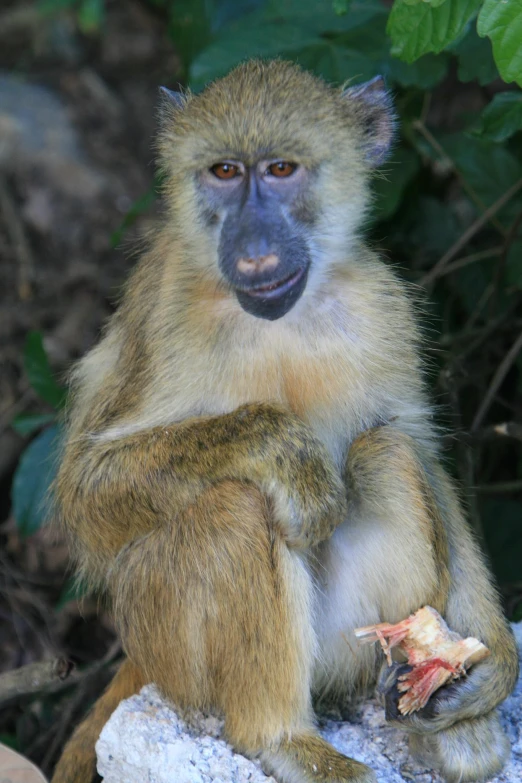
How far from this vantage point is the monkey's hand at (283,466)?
10.8 ft

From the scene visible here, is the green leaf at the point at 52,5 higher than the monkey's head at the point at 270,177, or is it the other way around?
the green leaf at the point at 52,5

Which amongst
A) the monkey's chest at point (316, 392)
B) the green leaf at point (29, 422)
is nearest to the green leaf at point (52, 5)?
the green leaf at point (29, 422)

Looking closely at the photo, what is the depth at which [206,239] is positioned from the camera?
3.62 metres

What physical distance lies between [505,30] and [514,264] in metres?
2.34

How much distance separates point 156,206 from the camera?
300 inches

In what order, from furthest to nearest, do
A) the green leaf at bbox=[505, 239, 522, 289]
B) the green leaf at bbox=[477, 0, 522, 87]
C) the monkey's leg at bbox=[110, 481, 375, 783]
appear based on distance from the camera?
the green leaf at bbox=[505, 239, 522, 289], the monkey's leg at bbox=[110, 481, 375, 783], the green leaf at bbox=[477, 0, 522, 87]

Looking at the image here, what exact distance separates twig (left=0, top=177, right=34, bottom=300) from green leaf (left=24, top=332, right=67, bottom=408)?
80.1 inches

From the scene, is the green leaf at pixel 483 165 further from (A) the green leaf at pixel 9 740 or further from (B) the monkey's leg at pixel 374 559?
(A) the green leaf at pixel 9 740

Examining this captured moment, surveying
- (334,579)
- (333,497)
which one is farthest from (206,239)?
(334,579)

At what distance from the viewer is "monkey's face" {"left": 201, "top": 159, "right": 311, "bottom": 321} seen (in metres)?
3.29

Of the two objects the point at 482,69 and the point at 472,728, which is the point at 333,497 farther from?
the point at 482,69

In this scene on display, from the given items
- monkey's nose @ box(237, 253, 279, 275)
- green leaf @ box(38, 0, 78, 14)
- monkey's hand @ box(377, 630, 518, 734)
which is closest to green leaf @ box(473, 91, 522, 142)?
monkey's nose @ box(237, 253, 279, 275)

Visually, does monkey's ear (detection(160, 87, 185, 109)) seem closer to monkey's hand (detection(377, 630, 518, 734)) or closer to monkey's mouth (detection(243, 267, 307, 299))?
monkey's mouth (detection(243, 267, 307, 299))

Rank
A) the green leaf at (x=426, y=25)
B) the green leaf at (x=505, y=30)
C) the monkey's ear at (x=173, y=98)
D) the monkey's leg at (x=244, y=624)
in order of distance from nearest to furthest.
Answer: the green leaf at (x=505, y=30) → the monkey's leg at (x=244, y=624) → the green leaf at (x=426, y=25) → the monkey's ear at (x=173, y=98)
